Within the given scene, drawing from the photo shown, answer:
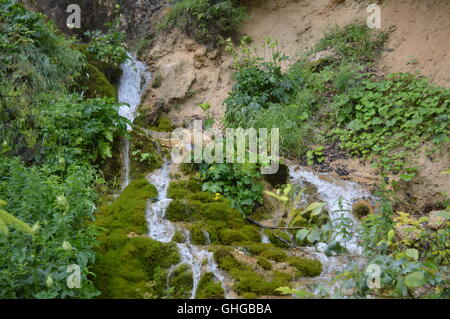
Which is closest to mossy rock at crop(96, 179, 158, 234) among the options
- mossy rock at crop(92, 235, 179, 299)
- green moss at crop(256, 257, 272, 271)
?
mossy rock at crop(92, 235, 179, 299)

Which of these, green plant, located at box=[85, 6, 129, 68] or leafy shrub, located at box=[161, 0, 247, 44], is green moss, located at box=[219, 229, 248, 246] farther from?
leafy shrub, located at box=[161, 0, 247, 44]

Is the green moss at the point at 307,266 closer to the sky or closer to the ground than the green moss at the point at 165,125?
closer to the ground

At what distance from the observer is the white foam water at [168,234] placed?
13.0ft

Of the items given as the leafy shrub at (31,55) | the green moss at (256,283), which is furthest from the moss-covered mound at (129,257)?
the leafy shrub at (31,55)

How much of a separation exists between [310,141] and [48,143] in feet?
15.5

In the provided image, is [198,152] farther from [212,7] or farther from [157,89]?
[212,7]

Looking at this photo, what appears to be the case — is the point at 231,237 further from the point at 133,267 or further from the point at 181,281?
the point at 133,267

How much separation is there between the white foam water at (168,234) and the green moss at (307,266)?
0.92 meters

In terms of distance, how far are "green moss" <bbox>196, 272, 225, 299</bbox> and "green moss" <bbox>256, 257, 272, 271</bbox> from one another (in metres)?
0.61

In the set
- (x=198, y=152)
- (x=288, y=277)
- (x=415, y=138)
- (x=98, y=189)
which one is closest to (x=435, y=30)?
(x=415, y=138)

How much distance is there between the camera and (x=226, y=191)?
5.56m

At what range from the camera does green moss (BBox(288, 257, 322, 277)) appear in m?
4.23

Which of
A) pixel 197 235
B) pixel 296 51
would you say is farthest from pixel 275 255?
pixel 296 51

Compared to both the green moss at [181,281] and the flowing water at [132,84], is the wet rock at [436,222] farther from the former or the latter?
the flowing water at [132,84]
